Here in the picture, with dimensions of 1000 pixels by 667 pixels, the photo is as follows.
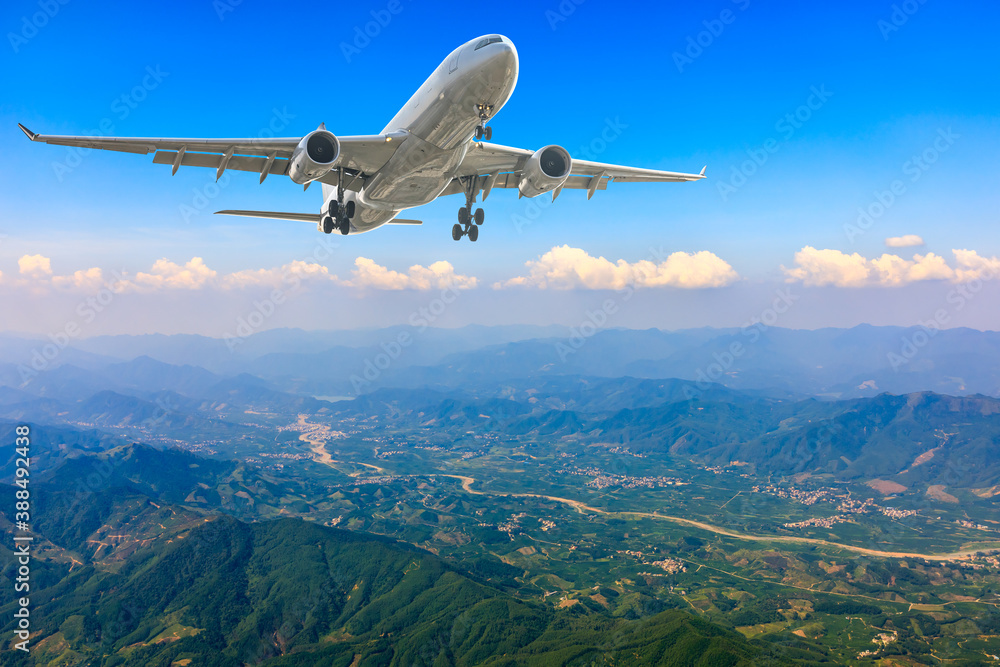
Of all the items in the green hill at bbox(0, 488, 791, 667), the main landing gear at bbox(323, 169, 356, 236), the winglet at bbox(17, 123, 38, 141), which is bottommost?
the green hill at bbox(0, 488, 791, 667)

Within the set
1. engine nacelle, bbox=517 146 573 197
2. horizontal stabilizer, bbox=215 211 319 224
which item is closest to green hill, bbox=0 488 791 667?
horizontal stabilizer, bbox=215 211 319 224

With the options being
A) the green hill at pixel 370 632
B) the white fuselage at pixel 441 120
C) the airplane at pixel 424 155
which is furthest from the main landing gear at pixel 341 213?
the green hill at pixel 370 632

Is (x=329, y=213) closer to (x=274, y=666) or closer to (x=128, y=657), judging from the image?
(x=274, y=666)

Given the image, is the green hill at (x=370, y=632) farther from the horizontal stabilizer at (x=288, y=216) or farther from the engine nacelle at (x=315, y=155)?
the engine nacelle at (x=315, y=155)

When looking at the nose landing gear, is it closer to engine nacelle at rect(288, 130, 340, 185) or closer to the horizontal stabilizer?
engine nacelle at rect(288, 130, 340, 185)

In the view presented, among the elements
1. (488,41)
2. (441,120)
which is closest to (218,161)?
(441,120)
